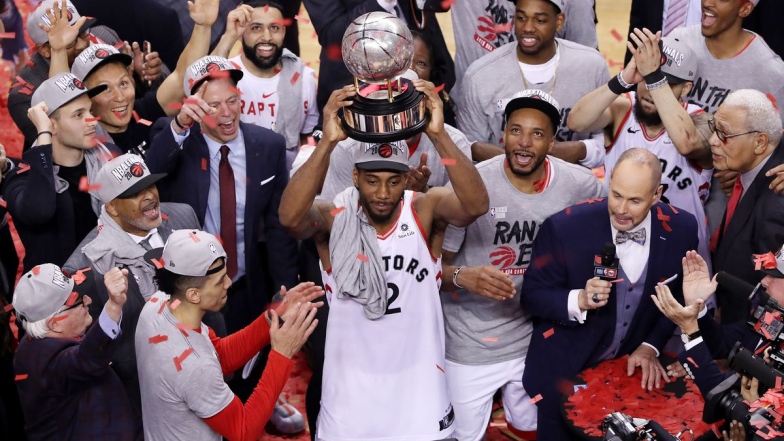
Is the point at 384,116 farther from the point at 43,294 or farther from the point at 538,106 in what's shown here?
the point at 43,294

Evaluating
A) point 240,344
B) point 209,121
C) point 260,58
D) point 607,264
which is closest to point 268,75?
point 260,58

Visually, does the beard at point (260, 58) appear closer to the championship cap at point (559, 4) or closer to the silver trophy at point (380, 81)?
the championship cap at point (559, 4)

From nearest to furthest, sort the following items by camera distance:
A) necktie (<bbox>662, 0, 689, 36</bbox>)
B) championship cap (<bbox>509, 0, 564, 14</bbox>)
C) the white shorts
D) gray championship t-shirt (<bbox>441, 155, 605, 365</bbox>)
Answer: gray championship t-shirt (<bbox>441, 155, 605, 365</bbox>), the white shorts, championship cap (<bbox>509, 0, 564, 14</bbox>), necktie (<bbox>662, 0, 689, 36</bbox>)

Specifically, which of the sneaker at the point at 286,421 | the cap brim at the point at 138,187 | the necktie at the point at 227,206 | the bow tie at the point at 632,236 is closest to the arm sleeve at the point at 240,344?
the cap brim at the point at 138,187

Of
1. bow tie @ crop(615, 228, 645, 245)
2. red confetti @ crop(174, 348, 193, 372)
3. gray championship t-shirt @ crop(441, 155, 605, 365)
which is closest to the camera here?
red confetti @ crop(174, 348, 193, 372)

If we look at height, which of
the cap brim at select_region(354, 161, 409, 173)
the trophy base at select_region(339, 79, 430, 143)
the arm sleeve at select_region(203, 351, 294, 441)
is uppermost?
the trophy base at select_region(339, 79, 430, 143)

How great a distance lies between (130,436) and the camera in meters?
3.85

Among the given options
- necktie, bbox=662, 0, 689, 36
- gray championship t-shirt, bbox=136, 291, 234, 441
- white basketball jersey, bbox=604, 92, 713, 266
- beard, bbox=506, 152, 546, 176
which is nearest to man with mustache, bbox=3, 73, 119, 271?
gray championship t-shirt, bbox=136, 291, 234, 441

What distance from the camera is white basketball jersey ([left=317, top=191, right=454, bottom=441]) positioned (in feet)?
13.2

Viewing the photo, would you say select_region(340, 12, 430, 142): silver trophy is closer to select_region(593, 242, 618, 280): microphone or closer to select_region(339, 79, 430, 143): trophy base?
select_region(339, 79, 430, 143): trophy base

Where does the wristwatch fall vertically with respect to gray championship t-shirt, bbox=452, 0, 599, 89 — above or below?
below

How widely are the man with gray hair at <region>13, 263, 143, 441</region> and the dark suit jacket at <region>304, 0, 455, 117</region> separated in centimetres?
218

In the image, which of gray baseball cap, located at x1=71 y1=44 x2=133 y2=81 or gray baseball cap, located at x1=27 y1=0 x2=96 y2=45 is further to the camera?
gray baseball cap, located at x1=27 y1=0 x2=96 y2=45

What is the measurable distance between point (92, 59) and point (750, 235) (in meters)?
3.09
